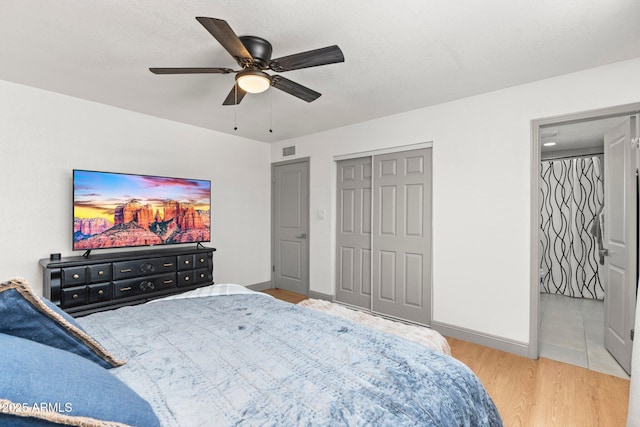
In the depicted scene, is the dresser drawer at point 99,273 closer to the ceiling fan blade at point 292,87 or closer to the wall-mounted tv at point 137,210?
the wall-mounted tv at point 137,210

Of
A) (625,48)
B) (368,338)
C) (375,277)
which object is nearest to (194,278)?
(375,277)

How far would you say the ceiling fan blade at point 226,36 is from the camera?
1545 mm

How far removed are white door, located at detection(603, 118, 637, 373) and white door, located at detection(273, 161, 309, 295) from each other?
347 centimetres

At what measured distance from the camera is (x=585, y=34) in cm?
207

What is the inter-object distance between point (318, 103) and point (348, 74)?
0.75 metres

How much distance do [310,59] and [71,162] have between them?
2939mm

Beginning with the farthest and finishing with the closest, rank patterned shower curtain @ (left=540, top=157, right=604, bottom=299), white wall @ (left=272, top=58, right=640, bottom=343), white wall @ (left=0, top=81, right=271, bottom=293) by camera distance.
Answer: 1. patterned shower curtain @ (left=540, top=157, right=604, bottom=299)
2. white wall @ (left=0, top=81, right=271, bottom=293)
3. white wall @ (left=272, top=58, right=640, bottom=343)

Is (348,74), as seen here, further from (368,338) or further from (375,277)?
(375,277)

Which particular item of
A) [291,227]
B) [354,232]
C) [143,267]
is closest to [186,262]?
[143,267]

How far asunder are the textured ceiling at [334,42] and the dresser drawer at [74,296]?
6.40 feet

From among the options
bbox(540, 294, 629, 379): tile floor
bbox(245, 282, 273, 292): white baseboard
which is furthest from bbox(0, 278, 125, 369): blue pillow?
bbox(245, 282, 273, 292): white baseboard

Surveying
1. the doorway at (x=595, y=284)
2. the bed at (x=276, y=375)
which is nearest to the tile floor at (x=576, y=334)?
the doorway at (x=595, y=284)

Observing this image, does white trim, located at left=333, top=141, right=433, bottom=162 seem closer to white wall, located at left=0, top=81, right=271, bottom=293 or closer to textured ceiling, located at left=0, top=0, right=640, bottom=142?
textured ceiling, located at left=0, top=0, right=640, bottom=142

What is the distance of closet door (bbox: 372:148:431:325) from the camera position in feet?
11.7
